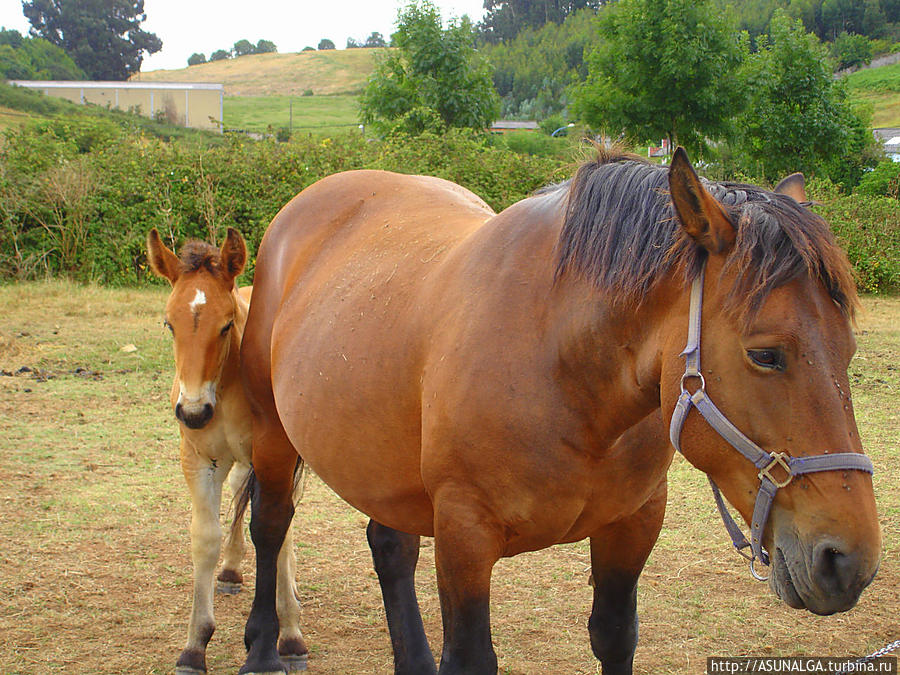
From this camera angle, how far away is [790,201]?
1.84 meters

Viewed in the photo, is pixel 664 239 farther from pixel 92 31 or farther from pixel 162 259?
pixel 92 31

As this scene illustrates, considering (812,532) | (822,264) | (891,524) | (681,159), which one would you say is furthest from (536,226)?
(891,524)

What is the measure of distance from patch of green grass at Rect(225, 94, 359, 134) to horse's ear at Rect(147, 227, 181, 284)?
52.9 m

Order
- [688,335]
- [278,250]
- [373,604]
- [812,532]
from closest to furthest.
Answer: [812,532]
[688,335]
[278,250]
[373,604]

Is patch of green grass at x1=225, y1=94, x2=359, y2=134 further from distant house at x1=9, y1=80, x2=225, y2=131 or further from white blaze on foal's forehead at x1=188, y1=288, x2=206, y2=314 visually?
white blaze on foal's forehead at x1=188, y1=288, x2=206, y2=314

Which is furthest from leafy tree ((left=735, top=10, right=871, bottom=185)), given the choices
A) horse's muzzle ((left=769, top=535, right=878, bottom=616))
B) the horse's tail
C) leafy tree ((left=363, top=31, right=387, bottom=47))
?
leafy tree ((left=363, top=31, right=387, bottom=47))

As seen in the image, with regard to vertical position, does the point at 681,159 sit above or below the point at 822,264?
above

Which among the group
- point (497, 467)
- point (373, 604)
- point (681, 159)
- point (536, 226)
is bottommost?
point (373, 604)

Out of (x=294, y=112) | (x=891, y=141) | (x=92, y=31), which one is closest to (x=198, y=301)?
(x=891, y=141)

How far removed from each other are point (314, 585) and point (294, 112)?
69.9 meters

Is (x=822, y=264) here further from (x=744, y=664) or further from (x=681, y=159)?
(x=744, y=664)

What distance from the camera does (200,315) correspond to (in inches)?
145

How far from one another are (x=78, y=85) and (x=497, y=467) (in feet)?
212

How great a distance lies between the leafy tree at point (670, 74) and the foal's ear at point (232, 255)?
13460 mm
